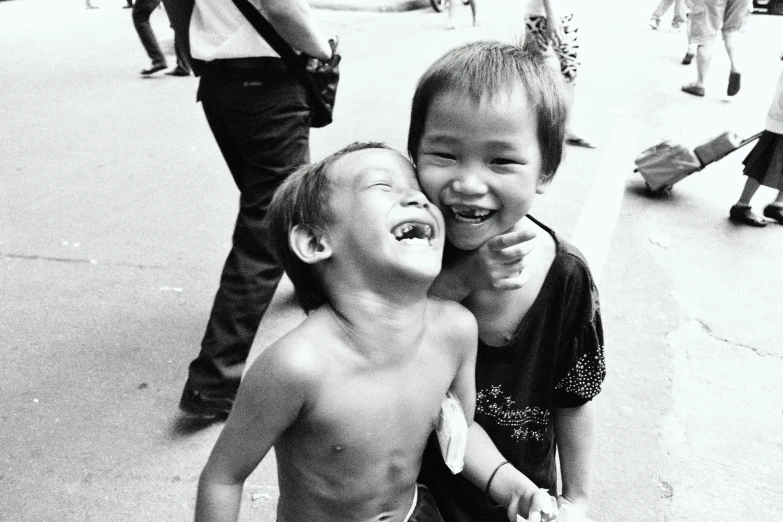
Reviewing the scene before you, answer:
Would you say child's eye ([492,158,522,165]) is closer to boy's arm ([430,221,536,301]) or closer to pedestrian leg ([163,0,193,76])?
boy's arm ([430,221,536,301])

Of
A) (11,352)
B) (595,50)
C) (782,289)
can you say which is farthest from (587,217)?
(595,50)

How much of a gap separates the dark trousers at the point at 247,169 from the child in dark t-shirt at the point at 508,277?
1.32 m

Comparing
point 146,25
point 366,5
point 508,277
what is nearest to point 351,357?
point 508,277

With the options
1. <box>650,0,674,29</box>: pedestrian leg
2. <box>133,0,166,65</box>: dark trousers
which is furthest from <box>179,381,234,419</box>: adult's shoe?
<box>650,0,674,29</box>: pedestrian leg

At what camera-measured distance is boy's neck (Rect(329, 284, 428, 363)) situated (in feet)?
3.92

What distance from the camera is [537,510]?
1276mm

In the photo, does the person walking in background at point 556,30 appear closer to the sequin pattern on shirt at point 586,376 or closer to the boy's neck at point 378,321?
the sequin pattern on shirt at point 586,376

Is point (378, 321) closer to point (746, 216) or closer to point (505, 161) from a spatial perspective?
point (505, 161)

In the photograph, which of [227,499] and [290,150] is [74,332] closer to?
[290,150]

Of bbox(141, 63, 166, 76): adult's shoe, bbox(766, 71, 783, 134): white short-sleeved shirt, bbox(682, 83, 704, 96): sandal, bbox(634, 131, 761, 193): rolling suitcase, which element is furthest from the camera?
bbox(141, 63, 166, 76): adult's shoe

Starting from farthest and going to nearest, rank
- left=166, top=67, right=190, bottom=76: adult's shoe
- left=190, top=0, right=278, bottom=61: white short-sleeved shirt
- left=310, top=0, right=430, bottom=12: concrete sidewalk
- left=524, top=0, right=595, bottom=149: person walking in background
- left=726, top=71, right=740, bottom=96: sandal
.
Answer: left=310, top=0, right=430, bottom=12: concrete sidewalk, left=166, top=67, right=190, bottom=76: adult's shoe, left=726, top=71, right=740, bottom=96: sandal, left=524, top=0, right=595, bottom=149: person walking in background, left=190, top=0, right=278, bottom=61: white short-sleeved shirt

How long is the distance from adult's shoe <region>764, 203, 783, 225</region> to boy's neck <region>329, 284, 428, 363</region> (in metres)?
4.50

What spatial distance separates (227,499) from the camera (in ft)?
4.00

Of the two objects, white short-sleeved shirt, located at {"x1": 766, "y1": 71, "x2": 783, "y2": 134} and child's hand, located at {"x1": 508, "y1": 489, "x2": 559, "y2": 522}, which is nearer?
child's hand, located at {"x1": 508, "y1": 489, "x2": 559, "y2": 522}
